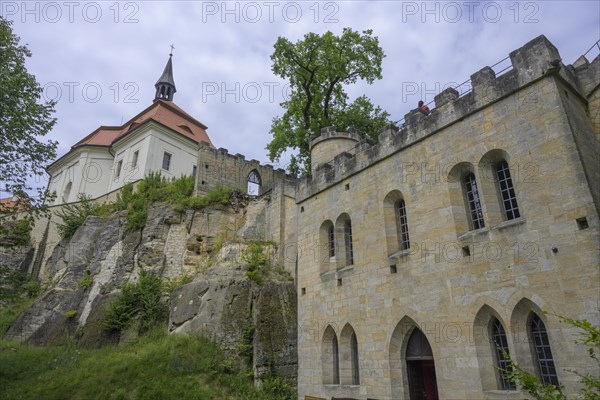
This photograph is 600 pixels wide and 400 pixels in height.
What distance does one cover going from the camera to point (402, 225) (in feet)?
40.5

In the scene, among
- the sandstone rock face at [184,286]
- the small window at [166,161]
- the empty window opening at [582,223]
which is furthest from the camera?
the small window at [166,161]

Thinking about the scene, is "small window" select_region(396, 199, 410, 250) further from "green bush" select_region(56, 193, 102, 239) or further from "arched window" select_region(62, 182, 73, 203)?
"arched window" select_region(62, 182, 73, 203)

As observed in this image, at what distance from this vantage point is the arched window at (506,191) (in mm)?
9656

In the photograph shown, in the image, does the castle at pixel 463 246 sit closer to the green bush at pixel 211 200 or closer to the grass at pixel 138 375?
the grass at pixel 138 375

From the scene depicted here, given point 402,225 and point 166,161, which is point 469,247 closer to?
point 402,225

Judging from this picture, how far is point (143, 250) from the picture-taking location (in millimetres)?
21391

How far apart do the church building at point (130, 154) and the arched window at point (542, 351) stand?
22.3m

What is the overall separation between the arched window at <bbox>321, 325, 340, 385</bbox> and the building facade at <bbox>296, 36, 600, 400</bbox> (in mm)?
46

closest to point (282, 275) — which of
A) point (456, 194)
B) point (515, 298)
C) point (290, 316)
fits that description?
point (290, 316)

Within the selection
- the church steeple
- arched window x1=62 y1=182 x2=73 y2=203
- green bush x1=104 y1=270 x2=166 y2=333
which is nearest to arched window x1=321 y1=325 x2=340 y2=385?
green bush x1=104 y1=270 x2=166 y2=333

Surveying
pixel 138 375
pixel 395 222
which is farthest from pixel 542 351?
pixel 138 375

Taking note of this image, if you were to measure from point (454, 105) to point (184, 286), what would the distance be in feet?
42.7

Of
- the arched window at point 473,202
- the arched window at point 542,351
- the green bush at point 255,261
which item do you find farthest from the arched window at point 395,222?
the green bush at point 255,261

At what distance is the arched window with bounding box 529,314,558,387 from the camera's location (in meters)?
8.23
